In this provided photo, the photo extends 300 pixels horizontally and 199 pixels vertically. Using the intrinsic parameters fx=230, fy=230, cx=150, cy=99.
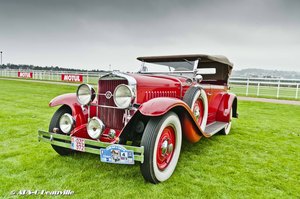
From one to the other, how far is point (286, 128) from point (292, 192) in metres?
4.02

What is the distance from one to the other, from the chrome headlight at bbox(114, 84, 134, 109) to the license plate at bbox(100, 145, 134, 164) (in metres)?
0.61

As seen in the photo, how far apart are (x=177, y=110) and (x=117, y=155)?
1185mm

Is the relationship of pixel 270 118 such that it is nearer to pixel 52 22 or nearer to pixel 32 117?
pixel 32 117

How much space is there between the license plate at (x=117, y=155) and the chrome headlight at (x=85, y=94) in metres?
0.97

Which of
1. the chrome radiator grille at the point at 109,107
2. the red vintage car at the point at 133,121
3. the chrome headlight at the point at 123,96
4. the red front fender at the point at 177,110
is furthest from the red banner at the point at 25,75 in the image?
the red front fender at the point at 177,110

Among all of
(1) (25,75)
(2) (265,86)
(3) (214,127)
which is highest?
(1) (25,75)

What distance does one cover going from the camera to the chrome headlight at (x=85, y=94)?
328cm

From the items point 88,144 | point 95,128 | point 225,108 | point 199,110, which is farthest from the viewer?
point 225,108

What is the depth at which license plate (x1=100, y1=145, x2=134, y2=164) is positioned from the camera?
2.48m

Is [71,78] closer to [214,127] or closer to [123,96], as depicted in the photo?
[214,127]

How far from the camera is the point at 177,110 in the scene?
10.9ft

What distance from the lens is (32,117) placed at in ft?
20.7

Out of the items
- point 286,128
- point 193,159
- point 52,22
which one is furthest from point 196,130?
point 52,22

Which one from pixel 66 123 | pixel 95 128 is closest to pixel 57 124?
pixel 66 123
